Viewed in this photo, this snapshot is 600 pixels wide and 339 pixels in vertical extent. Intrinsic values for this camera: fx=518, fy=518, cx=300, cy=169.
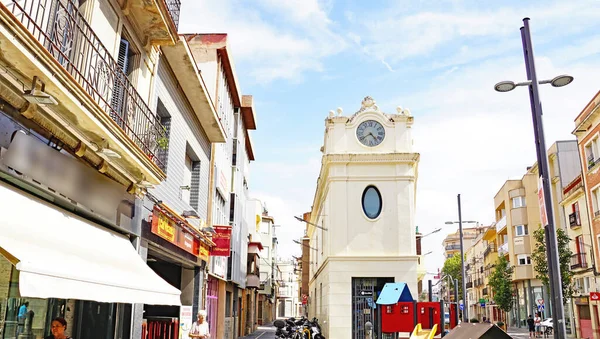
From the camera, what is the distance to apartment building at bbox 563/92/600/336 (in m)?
29.5

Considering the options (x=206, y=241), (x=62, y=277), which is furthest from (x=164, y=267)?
(x=62, y=277)

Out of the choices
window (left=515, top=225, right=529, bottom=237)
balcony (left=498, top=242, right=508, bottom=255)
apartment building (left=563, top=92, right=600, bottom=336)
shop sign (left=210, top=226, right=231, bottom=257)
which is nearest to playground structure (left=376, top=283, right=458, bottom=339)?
shop sign (left=210, top=226, right=231, bottom=257)

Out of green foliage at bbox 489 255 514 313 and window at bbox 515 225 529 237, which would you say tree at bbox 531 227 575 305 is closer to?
green foliage at bbox 489 255 514 313

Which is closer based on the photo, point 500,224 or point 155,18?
point 155,18

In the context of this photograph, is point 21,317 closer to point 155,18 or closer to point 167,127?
point 155,18

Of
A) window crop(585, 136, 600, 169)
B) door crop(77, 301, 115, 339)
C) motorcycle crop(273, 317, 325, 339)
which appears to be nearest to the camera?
door crop(77, 301, 115, 339)

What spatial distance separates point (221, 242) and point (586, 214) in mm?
26378

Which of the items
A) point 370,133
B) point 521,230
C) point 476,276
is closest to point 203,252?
point 370,133

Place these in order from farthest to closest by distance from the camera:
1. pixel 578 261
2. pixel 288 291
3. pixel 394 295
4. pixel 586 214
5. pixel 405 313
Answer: pixel 288 291 → pixel 578 261 → pixel 586 214 → pixel 394 295 → pixel 405 313

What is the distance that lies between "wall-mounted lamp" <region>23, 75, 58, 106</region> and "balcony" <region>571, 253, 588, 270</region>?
3614cm

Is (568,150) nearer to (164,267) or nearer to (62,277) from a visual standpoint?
(164,267)

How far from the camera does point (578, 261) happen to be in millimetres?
35094

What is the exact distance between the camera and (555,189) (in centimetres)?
4369

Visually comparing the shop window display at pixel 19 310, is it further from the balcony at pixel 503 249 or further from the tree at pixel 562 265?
the balcony at pixel 503 249
